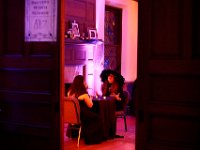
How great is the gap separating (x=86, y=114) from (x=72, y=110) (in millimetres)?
344

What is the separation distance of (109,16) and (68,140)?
15.4 ft

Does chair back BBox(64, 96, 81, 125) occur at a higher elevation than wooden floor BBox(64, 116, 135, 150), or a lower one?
higher

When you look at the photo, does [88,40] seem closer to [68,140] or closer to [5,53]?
[68,140]

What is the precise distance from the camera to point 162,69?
3.54 meters

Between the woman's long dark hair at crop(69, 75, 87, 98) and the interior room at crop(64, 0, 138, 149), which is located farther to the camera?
the interior room at crop(64, 0, 138, 149)

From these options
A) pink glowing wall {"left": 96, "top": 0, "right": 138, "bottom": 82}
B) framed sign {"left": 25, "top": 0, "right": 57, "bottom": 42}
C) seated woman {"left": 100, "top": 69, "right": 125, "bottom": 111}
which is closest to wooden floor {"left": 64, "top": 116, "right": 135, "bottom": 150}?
seated woman {"left": 100, "top": 69, "right": 125, "bottom": 111}

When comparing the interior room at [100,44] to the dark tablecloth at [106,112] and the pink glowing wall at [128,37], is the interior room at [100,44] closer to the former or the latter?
the pink glowing wall at [128,37]

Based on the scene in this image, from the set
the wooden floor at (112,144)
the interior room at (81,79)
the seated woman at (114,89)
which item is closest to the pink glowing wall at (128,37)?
the seated woman at (114,89)

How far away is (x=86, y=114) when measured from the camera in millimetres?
6848

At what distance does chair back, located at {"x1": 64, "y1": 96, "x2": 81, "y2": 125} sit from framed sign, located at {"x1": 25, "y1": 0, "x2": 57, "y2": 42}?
2300 millimetres

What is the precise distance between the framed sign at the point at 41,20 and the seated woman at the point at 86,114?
2.52m

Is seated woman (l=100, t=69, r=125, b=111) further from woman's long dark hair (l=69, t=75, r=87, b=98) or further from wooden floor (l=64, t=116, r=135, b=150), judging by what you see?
woman's long dark hair (l=69, t=75, r=87, b=98)

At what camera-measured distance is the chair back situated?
6539 millimetres

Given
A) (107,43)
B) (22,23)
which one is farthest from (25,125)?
(107,43)
